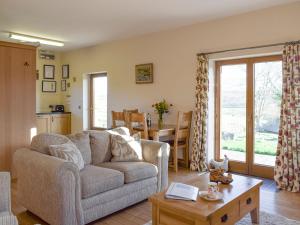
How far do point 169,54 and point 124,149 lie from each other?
8.20ft

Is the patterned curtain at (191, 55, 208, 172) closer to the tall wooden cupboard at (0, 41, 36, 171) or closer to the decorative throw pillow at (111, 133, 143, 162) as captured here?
the decorative throw pillow at (111, 133, 143, 162)

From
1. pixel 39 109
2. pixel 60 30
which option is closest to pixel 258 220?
pixel 60 30

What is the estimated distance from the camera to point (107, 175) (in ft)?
8.92

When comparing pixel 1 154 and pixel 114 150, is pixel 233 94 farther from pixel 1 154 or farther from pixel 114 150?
pixel 1 154

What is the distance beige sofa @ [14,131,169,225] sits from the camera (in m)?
2.33

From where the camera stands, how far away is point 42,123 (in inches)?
262

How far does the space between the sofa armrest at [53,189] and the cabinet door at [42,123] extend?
4.11m

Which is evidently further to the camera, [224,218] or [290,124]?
Result: [290,124]

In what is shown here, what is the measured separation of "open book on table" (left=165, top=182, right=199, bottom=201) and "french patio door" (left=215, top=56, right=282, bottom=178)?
235 cm

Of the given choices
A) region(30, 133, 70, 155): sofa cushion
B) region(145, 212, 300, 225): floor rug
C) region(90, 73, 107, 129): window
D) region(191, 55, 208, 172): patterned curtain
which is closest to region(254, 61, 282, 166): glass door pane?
region(191, 55, 208, 172): patterned curtain

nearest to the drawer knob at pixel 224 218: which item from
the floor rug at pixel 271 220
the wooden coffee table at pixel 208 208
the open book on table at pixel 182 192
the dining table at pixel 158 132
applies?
the wooden coffee table at pixel 208 208


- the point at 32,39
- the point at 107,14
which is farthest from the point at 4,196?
the point at 32,39

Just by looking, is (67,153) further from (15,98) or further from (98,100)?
(98,100)

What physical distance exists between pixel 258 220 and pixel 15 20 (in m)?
4.68
